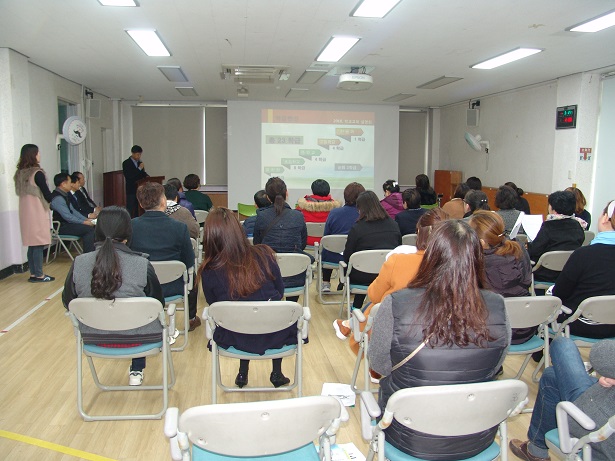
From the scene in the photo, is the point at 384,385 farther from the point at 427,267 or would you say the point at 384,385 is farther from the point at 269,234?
the point at 269,234

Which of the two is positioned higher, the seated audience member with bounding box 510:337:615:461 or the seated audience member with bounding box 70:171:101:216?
the seated audience member with bounding box 70:171:101:216

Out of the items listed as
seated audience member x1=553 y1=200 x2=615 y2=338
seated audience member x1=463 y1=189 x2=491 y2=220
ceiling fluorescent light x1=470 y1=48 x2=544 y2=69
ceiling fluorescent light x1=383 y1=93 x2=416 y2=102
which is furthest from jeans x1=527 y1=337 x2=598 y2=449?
ceiling fluorescent light x1=383 y1=93 x2=416 y2=102

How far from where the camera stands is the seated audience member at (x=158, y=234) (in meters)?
3.65

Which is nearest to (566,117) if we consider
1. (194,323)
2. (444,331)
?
(194,323)

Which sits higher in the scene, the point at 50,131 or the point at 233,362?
the point at 50,131

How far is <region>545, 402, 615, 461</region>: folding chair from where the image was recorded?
1.68m

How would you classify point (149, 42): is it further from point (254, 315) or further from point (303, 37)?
point (254, 315)

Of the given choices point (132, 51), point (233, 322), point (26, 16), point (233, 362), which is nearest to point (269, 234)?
point (233, 362)

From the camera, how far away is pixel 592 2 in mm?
4145

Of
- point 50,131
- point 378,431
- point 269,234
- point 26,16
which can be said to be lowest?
point 378,431

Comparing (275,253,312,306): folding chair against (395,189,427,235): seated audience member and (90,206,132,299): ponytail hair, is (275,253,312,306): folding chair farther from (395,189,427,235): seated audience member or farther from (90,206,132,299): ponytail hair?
(395,189,427,235): seated audience member

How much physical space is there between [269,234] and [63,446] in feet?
7.32

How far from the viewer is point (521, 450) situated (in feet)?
8.27

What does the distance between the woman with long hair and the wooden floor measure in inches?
44.6
